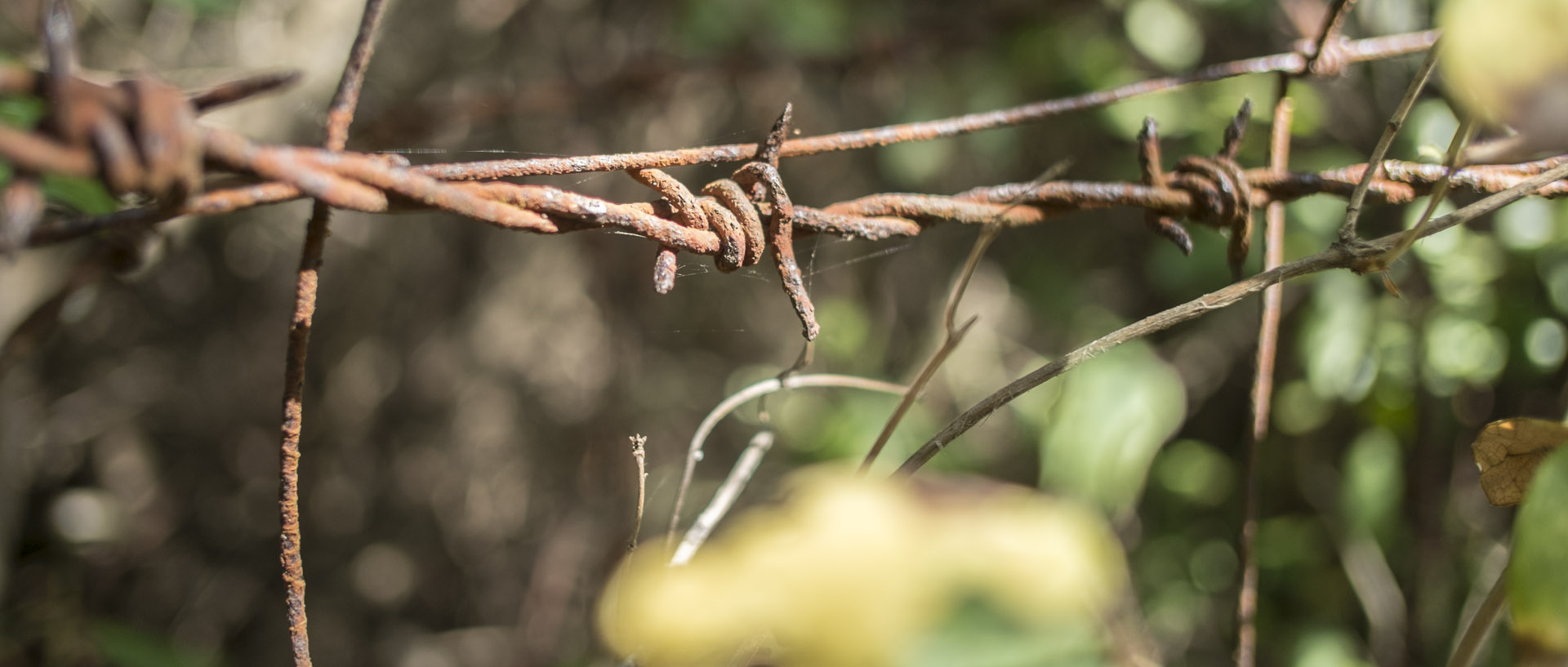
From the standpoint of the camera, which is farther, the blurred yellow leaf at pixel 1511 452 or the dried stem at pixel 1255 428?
the dried stem at pixel 1255 428

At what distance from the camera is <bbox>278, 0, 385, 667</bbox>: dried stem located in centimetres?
50

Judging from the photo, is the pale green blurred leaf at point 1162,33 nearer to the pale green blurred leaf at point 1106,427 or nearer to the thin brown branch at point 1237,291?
the pale green blurred leaf at point 1106,427

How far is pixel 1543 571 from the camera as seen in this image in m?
0.46

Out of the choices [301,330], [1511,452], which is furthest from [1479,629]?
[301,330]

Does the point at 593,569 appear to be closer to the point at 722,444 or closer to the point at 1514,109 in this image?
the point at 722,444

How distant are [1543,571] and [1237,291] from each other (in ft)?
0.84

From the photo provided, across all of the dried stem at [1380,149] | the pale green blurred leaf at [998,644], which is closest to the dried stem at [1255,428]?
the dried stem at [1380,149]

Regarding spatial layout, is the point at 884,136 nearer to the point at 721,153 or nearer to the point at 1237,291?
the point at 721,153

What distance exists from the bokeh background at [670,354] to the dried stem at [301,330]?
28.1 inches

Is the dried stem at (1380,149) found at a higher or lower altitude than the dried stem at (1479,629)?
higher

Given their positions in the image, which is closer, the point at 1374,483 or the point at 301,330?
the point at 301,330

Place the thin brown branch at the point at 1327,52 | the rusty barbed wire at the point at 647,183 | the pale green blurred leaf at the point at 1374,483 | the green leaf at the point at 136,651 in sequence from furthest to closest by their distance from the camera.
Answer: the green leaf at the point at 136,651, the pale green blurred leaf at the point at 1374,483, the thin brown branch at the point at 1327,52, the rusty barbed wire at the point at 647,183

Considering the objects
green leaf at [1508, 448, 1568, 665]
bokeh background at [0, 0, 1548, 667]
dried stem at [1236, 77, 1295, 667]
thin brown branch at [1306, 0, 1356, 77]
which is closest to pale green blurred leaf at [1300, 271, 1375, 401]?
bokeh background at [0, 0, 1548, 667]

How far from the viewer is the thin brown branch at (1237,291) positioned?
24.2 inches
